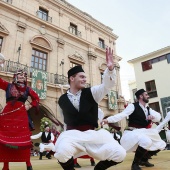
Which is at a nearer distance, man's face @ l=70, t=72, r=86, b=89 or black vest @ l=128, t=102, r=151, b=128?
man's face @ l=70, t=72, r=86, b=89

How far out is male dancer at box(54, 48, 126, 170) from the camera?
6.69 ft

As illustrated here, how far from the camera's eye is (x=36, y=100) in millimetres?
3486

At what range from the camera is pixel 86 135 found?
2156mm

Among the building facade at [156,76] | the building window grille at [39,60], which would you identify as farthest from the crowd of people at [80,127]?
the building facade at [156,76]

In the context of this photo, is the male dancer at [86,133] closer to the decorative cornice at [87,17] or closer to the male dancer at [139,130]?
the male dancer at [139,130]

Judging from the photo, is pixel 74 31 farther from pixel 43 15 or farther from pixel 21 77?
pixel 21 77

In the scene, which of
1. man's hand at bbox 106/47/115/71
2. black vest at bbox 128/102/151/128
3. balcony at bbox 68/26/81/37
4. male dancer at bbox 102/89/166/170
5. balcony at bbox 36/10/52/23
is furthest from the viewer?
balcony at bbox 68/26/81/37

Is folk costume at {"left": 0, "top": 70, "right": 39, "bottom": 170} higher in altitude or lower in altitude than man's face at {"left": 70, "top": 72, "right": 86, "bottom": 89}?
lower

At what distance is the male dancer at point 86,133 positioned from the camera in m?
2.04

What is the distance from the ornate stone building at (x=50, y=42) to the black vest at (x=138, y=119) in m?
6.14

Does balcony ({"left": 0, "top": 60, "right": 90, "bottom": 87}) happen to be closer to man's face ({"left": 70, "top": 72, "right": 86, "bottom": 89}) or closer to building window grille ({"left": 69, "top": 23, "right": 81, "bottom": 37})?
building window grille ({"left": 69, "top": 23, "right": 81, "bottom": 37})

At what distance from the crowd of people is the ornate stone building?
634 centimetres

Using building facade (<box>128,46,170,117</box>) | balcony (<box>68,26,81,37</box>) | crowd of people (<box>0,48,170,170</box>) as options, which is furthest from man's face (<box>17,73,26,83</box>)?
building facade (<box>128,46,170,117</box>)

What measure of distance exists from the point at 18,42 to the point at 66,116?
10.4 metres
